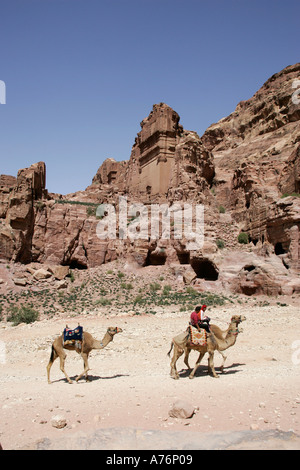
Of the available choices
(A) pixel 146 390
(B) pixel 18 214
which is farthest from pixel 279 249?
(B) pixel 18 214

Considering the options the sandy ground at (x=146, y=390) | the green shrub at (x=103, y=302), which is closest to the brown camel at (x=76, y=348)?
the sandy ground at (x=146, y=390)

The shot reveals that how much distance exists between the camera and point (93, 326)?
14703 millimetres

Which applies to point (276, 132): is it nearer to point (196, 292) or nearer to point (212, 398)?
point (196, 292)

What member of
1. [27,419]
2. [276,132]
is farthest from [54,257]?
[276,132]

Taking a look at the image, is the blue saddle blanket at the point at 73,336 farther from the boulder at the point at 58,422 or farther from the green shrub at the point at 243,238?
the green shrub at the point at 243,238

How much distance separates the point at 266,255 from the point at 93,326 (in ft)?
45.9

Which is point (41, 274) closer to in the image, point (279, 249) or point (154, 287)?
point (154, 287)

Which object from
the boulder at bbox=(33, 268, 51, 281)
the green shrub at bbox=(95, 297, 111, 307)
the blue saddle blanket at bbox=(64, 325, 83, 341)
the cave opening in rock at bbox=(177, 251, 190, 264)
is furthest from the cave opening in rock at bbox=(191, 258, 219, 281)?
the blue saddle blanket at bbox=(64, 325, 83, 341)

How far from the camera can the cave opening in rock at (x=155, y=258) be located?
89.0 ft

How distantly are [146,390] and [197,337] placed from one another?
1770 mm

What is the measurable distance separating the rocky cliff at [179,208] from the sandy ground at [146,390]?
955 cm

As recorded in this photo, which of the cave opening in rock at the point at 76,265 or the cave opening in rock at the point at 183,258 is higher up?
the cave opening in rock at the point at 183,258

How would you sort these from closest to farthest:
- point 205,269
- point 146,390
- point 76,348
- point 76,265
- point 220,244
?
point 146,390 → point 76,348 → point 205,269 → point 220,244 → point 76,265

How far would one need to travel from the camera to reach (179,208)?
2775 centimetres
